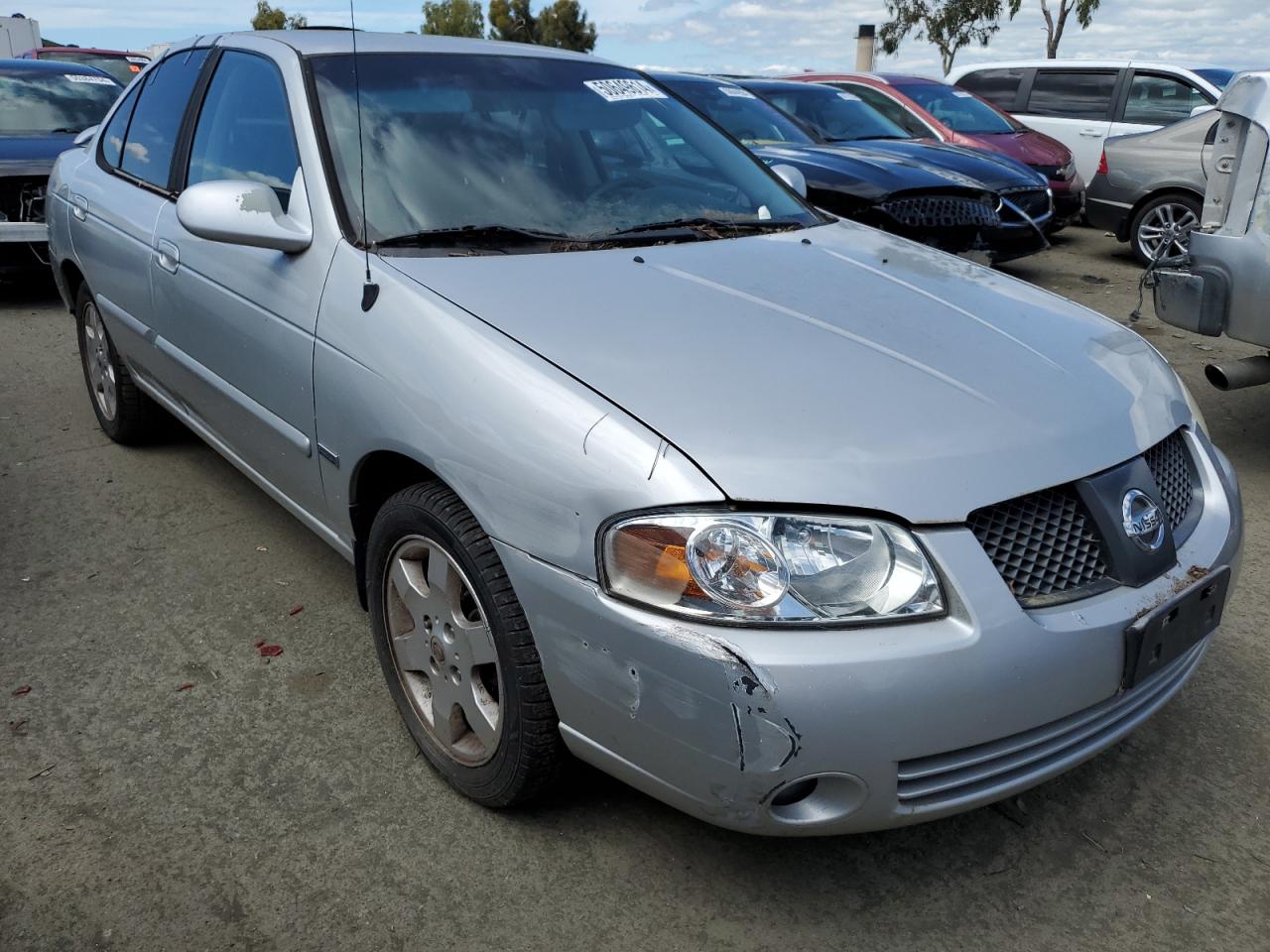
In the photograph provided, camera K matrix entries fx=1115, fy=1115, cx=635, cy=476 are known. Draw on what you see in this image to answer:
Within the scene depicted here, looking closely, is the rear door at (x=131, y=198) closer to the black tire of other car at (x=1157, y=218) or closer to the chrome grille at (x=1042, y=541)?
the chrome grille at (x=1042, y=541)

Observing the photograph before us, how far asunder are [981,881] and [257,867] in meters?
1.46

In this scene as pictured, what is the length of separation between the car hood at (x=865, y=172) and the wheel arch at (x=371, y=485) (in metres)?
4.99

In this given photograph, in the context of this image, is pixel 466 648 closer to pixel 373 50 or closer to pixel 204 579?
pixel 204 579

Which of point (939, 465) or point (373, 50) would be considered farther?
point (373, 50)

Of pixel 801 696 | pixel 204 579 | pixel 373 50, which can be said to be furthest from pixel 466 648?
pixel 373 50

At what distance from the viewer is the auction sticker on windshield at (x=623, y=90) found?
3406 mm

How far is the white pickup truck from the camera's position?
4223mm

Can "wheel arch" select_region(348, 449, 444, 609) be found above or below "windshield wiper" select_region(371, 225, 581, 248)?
below

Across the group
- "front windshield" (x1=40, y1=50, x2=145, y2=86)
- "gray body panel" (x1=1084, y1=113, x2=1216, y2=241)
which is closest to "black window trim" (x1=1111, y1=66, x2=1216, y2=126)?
"gray body panel" (x1=1084, y1=113, x2=1216, y2=241)

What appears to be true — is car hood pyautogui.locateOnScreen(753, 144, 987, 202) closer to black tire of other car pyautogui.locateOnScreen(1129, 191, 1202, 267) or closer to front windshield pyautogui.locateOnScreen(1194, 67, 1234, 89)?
black tire of other car pyautogui.locateOnScreen(1129, 191, 1202, 267)

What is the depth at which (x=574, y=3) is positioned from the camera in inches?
2328

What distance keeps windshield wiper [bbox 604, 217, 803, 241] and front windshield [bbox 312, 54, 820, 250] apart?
2 cm

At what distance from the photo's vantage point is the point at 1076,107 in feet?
37.8

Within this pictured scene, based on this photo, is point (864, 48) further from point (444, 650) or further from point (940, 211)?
point (444, 650)
